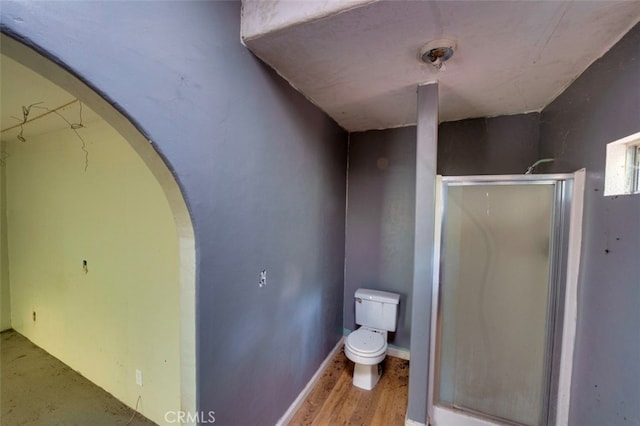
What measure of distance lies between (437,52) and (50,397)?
3.49 m

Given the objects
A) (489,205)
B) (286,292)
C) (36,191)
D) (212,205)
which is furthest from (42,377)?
(489,205)

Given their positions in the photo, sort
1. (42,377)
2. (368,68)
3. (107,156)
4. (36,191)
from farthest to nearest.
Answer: (36,191)
(42,377)
(107,156)
(368,68)

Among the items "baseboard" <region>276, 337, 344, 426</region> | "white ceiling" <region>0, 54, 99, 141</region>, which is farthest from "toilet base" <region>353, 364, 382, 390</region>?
"white ceiling" <region>0, 54, 99, 141</region>

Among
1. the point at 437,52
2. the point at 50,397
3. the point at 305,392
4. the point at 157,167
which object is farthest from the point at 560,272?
the point at 50,397

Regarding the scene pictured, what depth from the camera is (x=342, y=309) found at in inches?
105

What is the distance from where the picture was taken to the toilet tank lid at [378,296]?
2.36 m

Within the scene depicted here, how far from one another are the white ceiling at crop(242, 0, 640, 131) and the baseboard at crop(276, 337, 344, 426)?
2.18 metres

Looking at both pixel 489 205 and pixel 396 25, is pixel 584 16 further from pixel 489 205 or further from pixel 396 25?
pixel 489 205

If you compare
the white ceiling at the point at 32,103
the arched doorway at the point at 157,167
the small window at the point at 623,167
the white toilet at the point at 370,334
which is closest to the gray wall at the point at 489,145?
the small window at the point at 623,167

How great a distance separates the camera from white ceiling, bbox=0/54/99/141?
1339 millimetres

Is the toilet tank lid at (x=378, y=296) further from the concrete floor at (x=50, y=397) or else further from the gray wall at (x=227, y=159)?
the concrete floor at (x=50, y=397)

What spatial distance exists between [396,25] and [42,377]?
3599 millimetres

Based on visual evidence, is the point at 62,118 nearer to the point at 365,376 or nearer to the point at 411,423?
the point at 365,376

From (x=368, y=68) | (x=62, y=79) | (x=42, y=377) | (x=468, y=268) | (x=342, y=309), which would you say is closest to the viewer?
(x=62, y=79)
